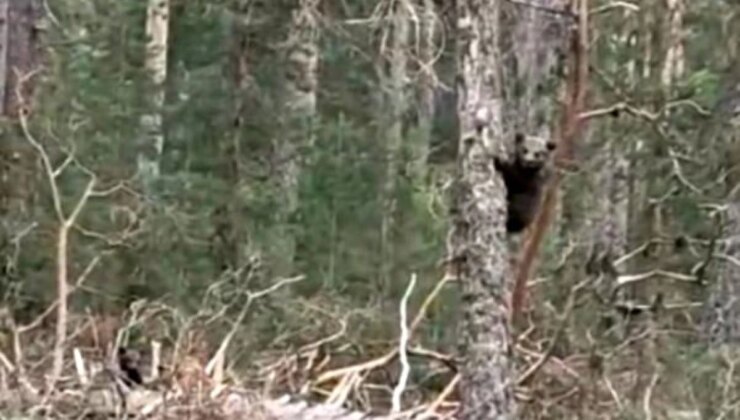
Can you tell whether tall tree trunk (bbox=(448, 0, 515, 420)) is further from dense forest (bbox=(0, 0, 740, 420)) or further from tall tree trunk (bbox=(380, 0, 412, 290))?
tall tree trunk (bbox=(380, 0, 412, 290))

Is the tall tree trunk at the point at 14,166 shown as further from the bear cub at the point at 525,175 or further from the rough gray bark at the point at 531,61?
the rough gray bark at the point at 531,61

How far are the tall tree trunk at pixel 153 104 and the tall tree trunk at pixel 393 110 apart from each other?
1.84m

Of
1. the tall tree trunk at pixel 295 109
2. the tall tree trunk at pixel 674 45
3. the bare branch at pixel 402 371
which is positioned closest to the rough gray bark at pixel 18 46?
the tall tree trunk at pixel 295 109

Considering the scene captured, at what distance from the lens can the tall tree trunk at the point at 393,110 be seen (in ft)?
37.2

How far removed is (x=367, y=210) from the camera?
453 inches

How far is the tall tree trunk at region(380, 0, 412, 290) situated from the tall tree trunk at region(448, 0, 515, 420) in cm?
505

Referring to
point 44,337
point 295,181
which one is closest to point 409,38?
point 295,181

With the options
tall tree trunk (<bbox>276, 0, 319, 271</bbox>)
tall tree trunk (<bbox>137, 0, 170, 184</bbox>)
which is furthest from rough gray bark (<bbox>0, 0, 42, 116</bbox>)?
tall tree trunk (<bbox>276, 0, 319, 271</bbox>)

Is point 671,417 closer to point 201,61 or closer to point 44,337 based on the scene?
point 44,337

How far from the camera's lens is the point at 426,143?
1257cm

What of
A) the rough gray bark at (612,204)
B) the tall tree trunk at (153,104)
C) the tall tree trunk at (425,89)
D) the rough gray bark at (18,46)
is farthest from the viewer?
the tall tree trunk at (425,89)

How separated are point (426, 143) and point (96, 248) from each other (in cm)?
364

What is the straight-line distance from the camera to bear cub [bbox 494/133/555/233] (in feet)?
19.9

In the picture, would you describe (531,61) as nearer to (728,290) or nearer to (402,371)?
(402,371)
